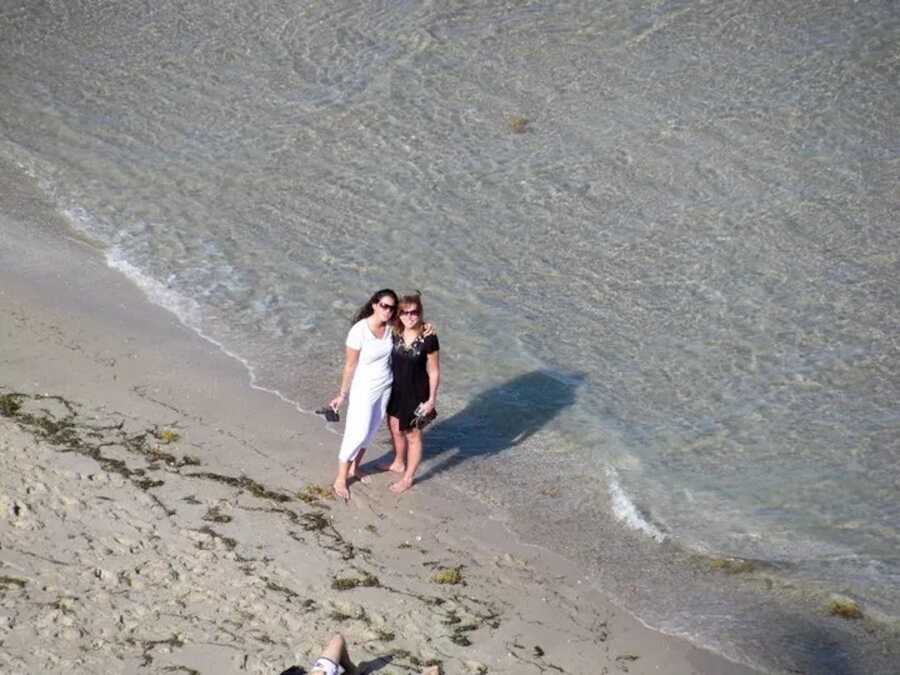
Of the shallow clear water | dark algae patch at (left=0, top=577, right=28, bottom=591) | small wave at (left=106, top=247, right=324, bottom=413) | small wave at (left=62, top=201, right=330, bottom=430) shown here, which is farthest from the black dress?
dark algae patch at (left=0, top=577, right=28, bottom=591)

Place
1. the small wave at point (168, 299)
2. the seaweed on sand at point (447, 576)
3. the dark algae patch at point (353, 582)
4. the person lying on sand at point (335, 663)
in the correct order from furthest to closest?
the small wave at point (168, 299), the seaweed on sand at point (447, 576), the dark algae patch at point (353, 582), the person lying on sand at point (335, 663)

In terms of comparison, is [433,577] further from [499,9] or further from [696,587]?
[499,9]

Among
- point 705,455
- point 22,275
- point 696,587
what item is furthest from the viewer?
point 22,275

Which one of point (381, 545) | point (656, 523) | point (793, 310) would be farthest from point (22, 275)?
point (793, 310)

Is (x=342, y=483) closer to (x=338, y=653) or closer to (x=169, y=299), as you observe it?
(x=338, y=653)

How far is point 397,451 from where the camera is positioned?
33.8 ft

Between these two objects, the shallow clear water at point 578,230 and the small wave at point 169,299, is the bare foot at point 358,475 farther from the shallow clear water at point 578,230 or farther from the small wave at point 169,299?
the small wave at point 169,299

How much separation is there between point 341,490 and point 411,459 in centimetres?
64

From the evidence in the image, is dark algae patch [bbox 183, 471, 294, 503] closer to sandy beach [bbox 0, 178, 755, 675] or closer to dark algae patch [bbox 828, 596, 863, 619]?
sandy beach [bbox 0, 178, 755, 675]

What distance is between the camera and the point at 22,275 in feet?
42.1

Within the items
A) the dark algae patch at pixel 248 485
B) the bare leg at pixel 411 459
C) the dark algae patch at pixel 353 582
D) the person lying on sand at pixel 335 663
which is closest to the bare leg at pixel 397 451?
the bare leg at pixel 411 459

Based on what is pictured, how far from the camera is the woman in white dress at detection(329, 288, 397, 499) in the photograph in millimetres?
9641

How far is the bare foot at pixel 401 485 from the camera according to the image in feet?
32.8

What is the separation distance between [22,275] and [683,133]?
8.79 metres
